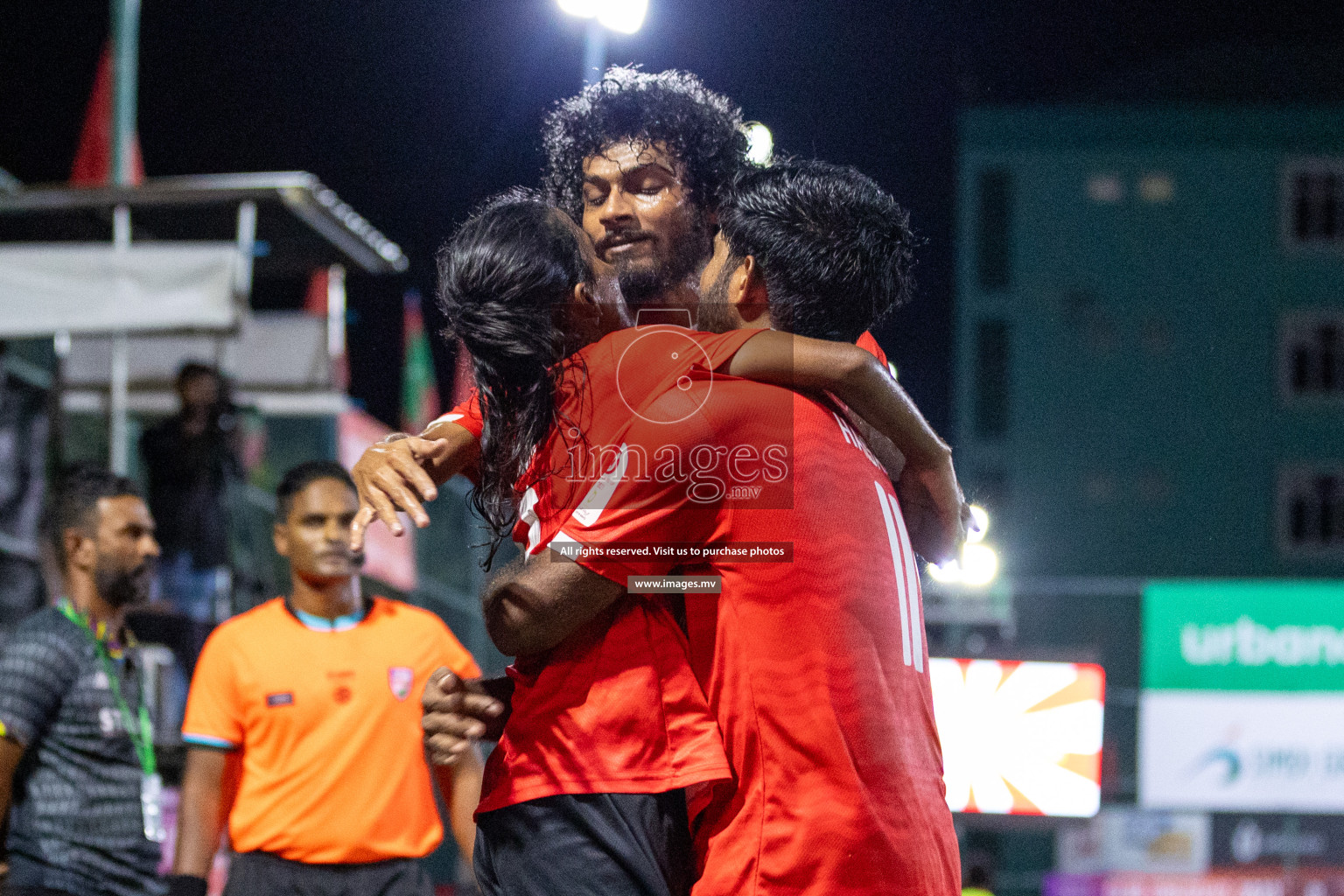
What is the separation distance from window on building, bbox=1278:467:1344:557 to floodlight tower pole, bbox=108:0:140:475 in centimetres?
2463

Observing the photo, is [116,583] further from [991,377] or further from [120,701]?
[991,377]

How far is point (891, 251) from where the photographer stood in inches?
83.6

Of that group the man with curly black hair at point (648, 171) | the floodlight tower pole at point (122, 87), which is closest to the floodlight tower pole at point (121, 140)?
the floodlight tower pole at point (122, 87)

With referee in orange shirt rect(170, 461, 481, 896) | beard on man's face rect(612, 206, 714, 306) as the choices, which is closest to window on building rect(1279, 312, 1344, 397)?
referee in orange shirt rect(170, 461, 481, 896)

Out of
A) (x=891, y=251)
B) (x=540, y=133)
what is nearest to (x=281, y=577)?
(x=540, y=133)

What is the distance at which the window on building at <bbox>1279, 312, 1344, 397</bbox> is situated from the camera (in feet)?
88.1

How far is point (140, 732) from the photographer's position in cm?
437

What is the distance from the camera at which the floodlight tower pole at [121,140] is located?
6613 millimetres

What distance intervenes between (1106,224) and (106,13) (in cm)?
2387

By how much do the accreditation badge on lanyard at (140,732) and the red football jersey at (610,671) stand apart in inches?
110

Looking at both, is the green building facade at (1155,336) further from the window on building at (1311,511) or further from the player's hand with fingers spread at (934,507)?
the player's hand with fingers spread at (934,507)

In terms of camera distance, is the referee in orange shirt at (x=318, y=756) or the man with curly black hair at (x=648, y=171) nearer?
the man with curly black hair at (x=648, y=171)

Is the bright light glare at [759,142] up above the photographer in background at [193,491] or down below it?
above

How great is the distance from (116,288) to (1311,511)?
1017 inches
